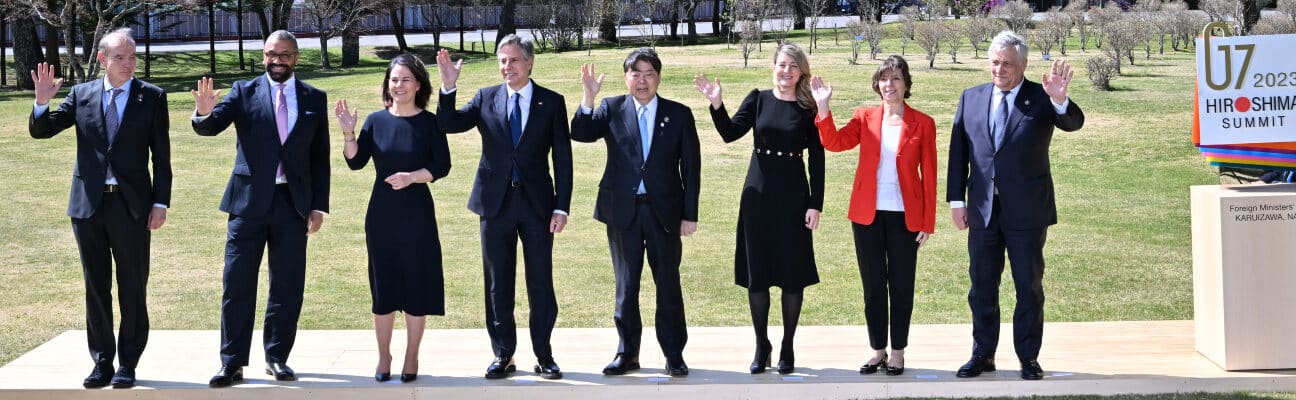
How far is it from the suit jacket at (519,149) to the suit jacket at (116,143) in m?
1.33

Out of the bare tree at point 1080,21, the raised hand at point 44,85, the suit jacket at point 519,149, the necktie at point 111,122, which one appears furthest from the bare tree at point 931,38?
the raised hand at point 44,85

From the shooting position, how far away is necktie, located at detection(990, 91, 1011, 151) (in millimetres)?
6359

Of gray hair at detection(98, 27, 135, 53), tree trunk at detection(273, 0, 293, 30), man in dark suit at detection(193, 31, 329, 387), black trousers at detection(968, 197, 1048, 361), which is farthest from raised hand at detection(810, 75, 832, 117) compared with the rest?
tree trunk at detection(273, 0, 293, 30)

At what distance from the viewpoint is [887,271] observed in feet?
21.3

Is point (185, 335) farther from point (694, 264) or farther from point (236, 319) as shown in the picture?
point (694, 264)

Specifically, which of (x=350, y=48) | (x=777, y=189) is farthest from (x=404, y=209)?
(x=350, y=48)

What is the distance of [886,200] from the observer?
6.33 m

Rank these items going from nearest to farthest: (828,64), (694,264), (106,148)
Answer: (106,148) → (694,264) → (828,64)

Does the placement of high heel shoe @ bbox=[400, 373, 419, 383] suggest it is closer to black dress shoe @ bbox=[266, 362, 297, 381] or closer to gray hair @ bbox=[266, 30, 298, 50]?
black dress shoe @ bbox=[266, 362, 297, 381]

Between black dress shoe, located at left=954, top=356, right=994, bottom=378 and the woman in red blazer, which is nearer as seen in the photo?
the woman in red blazer

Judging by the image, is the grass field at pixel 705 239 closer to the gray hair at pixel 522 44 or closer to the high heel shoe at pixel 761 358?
the high heel shoe at pixel 761 358

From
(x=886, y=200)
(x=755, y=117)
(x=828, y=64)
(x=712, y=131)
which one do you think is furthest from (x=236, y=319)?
(x=828, y=64)

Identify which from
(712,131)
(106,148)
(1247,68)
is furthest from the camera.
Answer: (712,131)

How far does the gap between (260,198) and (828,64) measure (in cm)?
2420
